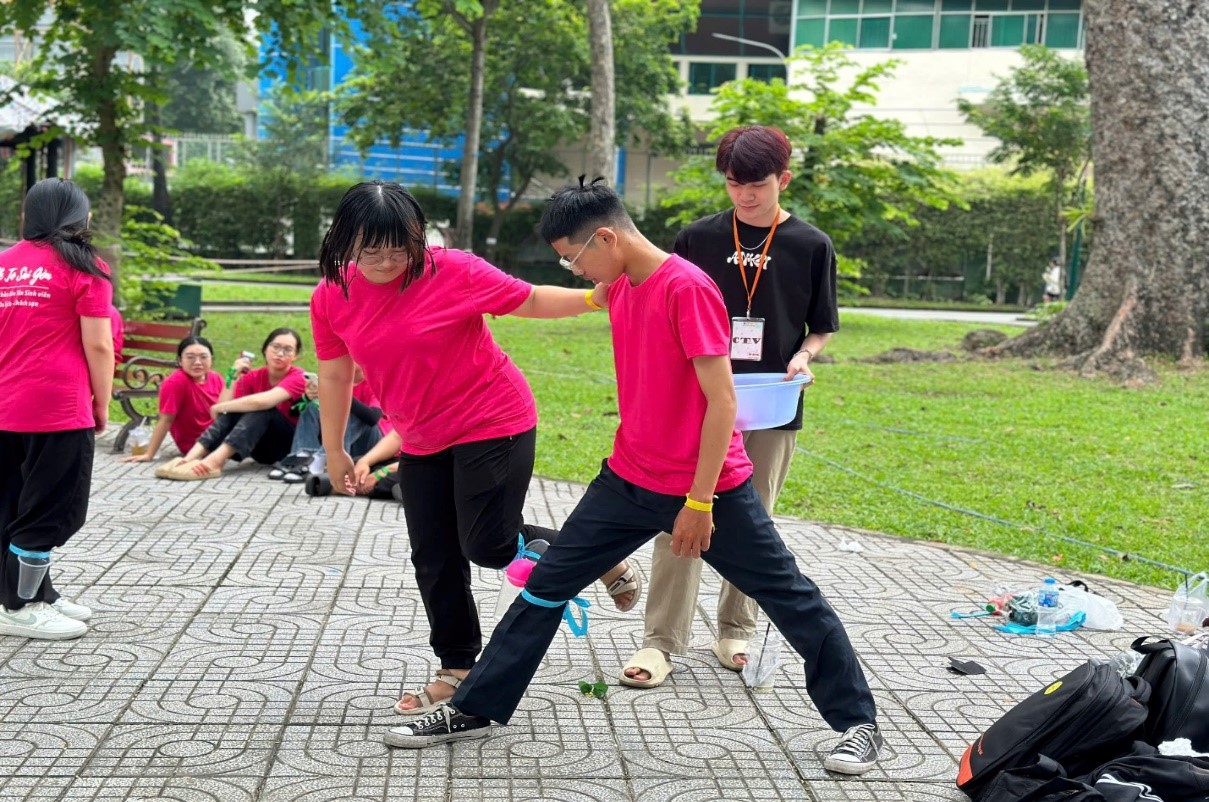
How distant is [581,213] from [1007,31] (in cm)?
4475

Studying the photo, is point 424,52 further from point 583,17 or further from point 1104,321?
point 1104,321

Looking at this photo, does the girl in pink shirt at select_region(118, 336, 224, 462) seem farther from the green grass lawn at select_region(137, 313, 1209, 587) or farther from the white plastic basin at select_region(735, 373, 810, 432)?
the white plastic basin at select_region(735, 373, 810, 432)

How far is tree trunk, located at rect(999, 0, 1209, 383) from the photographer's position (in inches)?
575

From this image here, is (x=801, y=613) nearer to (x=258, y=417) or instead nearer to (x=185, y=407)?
(x=258, y=417)

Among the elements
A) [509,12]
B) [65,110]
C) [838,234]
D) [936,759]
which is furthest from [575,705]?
[509,12]

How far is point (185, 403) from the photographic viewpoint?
31.3ft

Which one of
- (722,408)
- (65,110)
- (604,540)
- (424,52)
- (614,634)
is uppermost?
(424,52)

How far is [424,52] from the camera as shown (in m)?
35.2

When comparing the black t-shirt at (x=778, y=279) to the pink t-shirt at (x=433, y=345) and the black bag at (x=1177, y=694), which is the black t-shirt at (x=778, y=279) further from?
the black bag at (x=1177, y=694)

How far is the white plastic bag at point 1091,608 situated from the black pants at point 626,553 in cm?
209

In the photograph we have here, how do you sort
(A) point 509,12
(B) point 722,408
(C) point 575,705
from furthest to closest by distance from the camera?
1. (A) point 509,12
2. (C) point 575,705
3. (B) point 722,408

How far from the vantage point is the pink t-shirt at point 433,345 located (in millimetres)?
3961

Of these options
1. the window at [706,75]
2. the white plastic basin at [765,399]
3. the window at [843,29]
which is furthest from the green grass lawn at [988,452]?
the window at [706,75]

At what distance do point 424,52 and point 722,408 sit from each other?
33.4 meters
